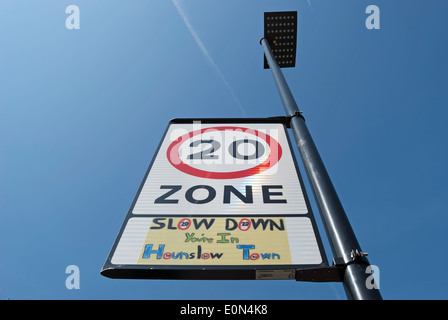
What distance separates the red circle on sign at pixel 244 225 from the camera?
2.01 meters

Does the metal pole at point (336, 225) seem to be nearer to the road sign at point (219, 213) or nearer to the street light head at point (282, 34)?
the road sign at point (219, 213)

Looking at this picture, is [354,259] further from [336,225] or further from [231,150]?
[231,150]

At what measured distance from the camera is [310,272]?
66.7 inches

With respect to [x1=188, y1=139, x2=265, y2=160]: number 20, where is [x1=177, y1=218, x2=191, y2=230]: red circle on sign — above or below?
below

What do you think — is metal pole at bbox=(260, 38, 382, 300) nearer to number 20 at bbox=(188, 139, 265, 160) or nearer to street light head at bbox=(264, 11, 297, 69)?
number 20 at bbox=(188, 139, 265, 160)

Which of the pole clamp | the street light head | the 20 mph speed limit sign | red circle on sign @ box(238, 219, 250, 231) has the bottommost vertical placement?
the pole clamp

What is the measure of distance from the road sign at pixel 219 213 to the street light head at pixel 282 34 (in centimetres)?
246

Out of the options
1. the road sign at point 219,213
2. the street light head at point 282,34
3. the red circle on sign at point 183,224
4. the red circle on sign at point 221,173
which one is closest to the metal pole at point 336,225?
the road sign at point 219,213

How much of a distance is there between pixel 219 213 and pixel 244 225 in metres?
0.20

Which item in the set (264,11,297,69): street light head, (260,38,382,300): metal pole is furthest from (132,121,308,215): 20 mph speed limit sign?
(264,11,297,69): street light head

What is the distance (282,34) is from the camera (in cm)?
502

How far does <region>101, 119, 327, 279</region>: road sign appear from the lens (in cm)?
175
